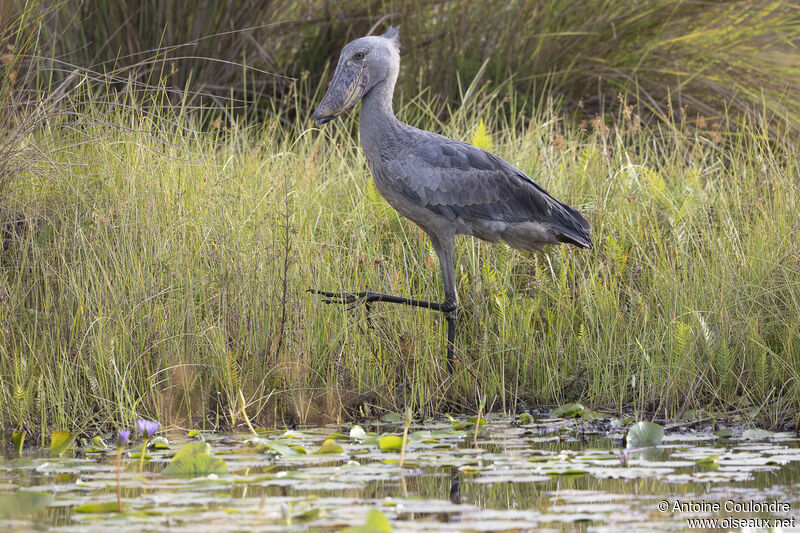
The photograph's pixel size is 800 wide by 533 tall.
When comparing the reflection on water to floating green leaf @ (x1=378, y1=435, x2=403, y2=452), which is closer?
the reflection on water

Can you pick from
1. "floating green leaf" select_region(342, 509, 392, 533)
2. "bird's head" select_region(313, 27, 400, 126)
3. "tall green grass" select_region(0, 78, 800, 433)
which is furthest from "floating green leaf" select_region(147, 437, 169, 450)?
"bird's head" select_region(313, 27, 400, 126)

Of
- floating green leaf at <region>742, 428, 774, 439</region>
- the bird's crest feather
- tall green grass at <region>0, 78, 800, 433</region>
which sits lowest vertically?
floating green leaf at <region>742, 428, 774, 439</region>

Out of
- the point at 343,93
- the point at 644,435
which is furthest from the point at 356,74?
the point at 644,435

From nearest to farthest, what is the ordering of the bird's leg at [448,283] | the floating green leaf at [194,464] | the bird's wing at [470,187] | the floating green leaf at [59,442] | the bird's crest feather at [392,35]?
the floating green leaf at [194,464]
the floating green leaf at [59,442]
the bird's wing at [470,187]
the bird's leg at [448,283]
the bird's crest feather at [392,35]

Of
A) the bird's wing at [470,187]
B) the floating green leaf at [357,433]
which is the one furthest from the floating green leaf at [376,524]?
the bird's wing at [470,187]

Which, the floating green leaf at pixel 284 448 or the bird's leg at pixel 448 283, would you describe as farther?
the bird's leg at pixel 448 283

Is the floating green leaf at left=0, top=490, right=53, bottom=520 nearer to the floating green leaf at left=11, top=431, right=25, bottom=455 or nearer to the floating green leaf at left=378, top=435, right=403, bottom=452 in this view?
the floating green leaf at left=11, top=431, right=25, bottom=455

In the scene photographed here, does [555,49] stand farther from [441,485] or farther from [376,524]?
[376,524]

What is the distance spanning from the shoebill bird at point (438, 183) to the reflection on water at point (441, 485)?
131cm

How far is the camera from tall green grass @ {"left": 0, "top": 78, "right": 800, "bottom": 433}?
4.31 metres

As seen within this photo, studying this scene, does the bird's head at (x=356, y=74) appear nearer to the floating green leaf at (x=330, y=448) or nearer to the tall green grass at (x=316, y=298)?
the tall green grass at (x=316, y=298)

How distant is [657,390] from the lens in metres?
4.59

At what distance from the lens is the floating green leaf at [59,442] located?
3662mm

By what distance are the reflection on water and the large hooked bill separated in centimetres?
171
